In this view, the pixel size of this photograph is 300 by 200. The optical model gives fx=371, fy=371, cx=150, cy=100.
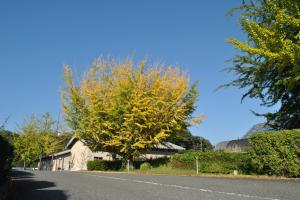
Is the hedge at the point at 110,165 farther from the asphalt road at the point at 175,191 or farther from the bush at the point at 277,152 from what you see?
the asphalt road at the point at 175,191

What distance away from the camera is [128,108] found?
3216 centimetres

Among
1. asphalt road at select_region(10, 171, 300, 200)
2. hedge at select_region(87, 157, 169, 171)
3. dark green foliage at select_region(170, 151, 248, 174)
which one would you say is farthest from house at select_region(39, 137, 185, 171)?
asphalt road at select_region(10, 171, 300, 200)

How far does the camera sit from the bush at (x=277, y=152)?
1431cm

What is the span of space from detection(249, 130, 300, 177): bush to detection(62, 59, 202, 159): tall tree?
15945 mm

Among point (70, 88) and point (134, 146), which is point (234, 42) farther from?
point (70, 88)

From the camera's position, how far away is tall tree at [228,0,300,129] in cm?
1461

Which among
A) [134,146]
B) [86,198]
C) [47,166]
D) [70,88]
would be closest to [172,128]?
[134,146]

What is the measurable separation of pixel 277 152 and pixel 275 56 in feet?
12.7

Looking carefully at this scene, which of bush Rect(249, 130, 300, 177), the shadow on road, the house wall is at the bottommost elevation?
the shadow on road

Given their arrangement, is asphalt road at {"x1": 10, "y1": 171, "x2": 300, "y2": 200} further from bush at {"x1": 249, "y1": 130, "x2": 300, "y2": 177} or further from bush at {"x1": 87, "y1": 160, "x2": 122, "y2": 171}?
bush at {"x1": 87, "y1": 160, "x2": 122, "y2": 171}

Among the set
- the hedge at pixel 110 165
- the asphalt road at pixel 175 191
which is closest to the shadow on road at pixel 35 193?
Answer: the asphalt road at pixel 175 191

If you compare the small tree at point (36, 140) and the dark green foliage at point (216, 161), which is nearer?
the dark green foliage at point (216, 161)

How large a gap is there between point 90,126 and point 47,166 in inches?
1798

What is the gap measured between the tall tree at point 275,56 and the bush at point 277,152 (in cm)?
238
